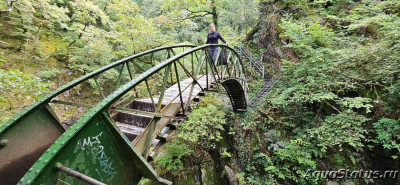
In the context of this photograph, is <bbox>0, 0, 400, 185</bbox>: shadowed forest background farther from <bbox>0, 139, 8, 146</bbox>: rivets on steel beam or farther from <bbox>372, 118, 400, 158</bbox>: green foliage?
<bbox>0, 139, 8, 146</bbox>: rivets on steel beam

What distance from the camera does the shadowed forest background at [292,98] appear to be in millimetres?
5223

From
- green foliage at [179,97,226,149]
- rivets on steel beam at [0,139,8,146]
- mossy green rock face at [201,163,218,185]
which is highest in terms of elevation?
rivets on steel beam at [0,139,8,146]

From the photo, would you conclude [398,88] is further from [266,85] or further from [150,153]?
[150,153]

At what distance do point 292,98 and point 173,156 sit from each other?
4764mm

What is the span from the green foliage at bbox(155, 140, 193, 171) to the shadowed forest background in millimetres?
35

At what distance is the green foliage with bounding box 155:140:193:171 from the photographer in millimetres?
6282

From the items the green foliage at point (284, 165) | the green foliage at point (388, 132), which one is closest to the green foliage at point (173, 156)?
the green foliage at point (284, 165)

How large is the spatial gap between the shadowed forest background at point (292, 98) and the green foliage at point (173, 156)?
35mm

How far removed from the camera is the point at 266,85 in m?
8.99

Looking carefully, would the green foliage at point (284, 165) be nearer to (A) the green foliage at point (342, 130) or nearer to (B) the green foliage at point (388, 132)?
(A) the green foliage at point (342, 130)

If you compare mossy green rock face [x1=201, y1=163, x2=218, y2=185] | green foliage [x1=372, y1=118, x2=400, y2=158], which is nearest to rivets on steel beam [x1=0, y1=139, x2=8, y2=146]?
mossy green rock face [x1=201, y1=163, x2=218, y2=185]

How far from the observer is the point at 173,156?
659cm

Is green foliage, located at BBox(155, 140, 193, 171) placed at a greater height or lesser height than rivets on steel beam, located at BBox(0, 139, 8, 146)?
lesser

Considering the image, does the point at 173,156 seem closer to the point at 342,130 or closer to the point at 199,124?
the point at 199,124
